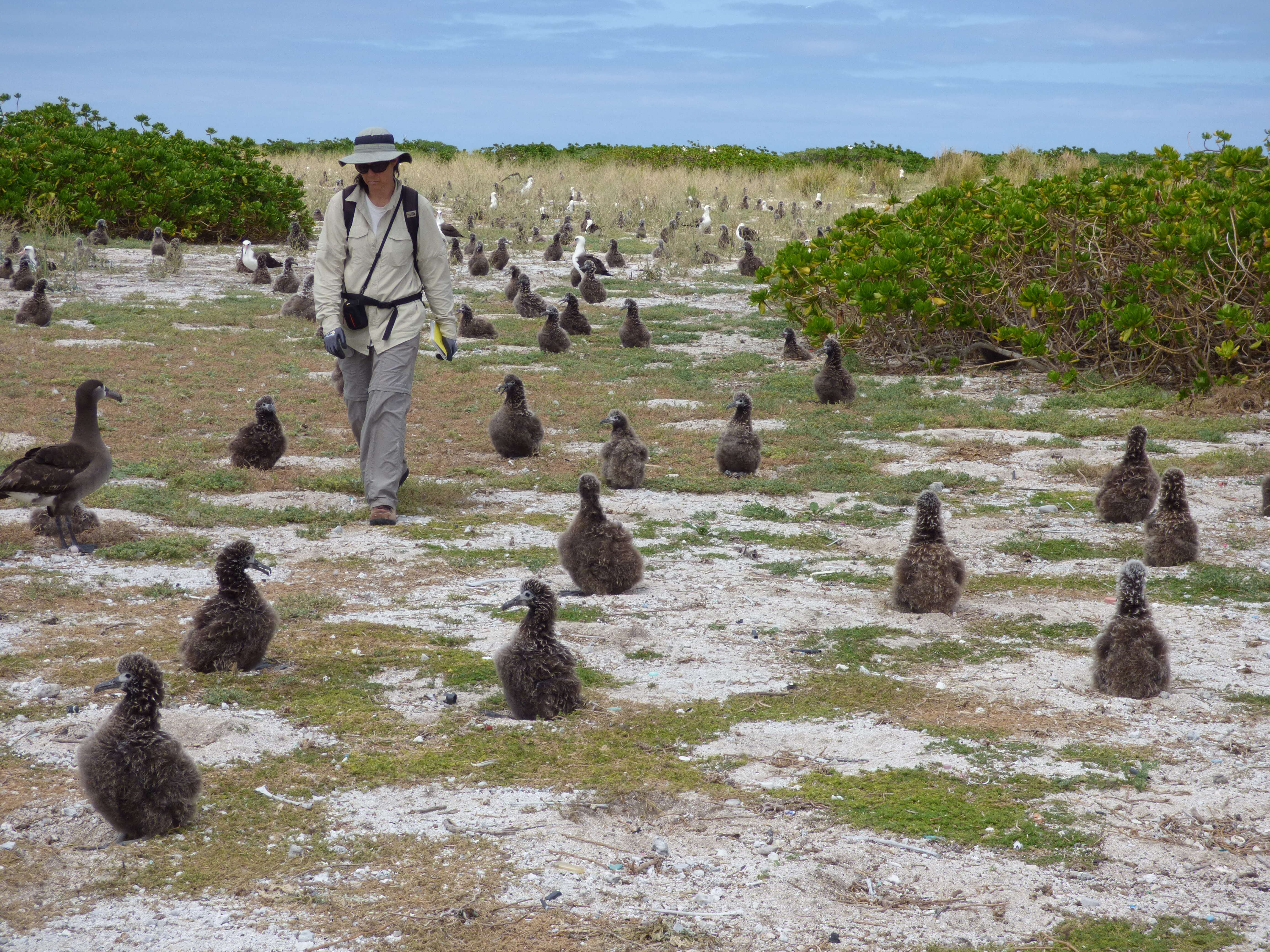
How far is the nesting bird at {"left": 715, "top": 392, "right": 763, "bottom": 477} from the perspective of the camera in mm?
11070

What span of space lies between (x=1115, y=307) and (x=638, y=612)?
1064cm

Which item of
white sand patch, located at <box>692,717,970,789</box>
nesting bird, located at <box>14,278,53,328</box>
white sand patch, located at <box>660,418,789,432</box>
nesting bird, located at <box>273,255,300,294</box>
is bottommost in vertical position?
white sand patch, located at <box>692,717,970,789</box>

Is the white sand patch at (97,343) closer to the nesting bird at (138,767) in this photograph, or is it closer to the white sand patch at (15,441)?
the white sand patch at (15,441)

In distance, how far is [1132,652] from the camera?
6.05m

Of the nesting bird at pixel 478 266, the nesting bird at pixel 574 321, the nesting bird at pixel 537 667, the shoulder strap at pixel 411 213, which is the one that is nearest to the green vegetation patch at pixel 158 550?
the shoulder strap at pixel 411 213

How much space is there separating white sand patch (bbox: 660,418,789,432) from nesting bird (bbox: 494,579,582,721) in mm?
7418

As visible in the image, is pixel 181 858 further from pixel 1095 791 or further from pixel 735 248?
pixel 735 248

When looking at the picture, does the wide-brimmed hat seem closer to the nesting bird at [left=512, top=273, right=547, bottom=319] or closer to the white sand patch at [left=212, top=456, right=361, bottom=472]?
the white sand patch at [left=212, top=456, right=361, bottom=472]

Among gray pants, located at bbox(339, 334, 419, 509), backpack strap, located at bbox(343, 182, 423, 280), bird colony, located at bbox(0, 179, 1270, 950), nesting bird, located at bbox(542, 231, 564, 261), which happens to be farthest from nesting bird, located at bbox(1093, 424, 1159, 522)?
nesting bird, located at bbox(542, 231, 564, 261)

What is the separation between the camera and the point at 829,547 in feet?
30.1

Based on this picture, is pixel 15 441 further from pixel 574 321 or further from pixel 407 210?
pixel 574 321

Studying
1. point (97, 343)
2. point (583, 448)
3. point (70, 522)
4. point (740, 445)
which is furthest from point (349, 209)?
point (97, 343)

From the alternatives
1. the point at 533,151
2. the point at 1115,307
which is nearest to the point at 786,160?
the point at 533,151

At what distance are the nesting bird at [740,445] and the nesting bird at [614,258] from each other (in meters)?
16.4
